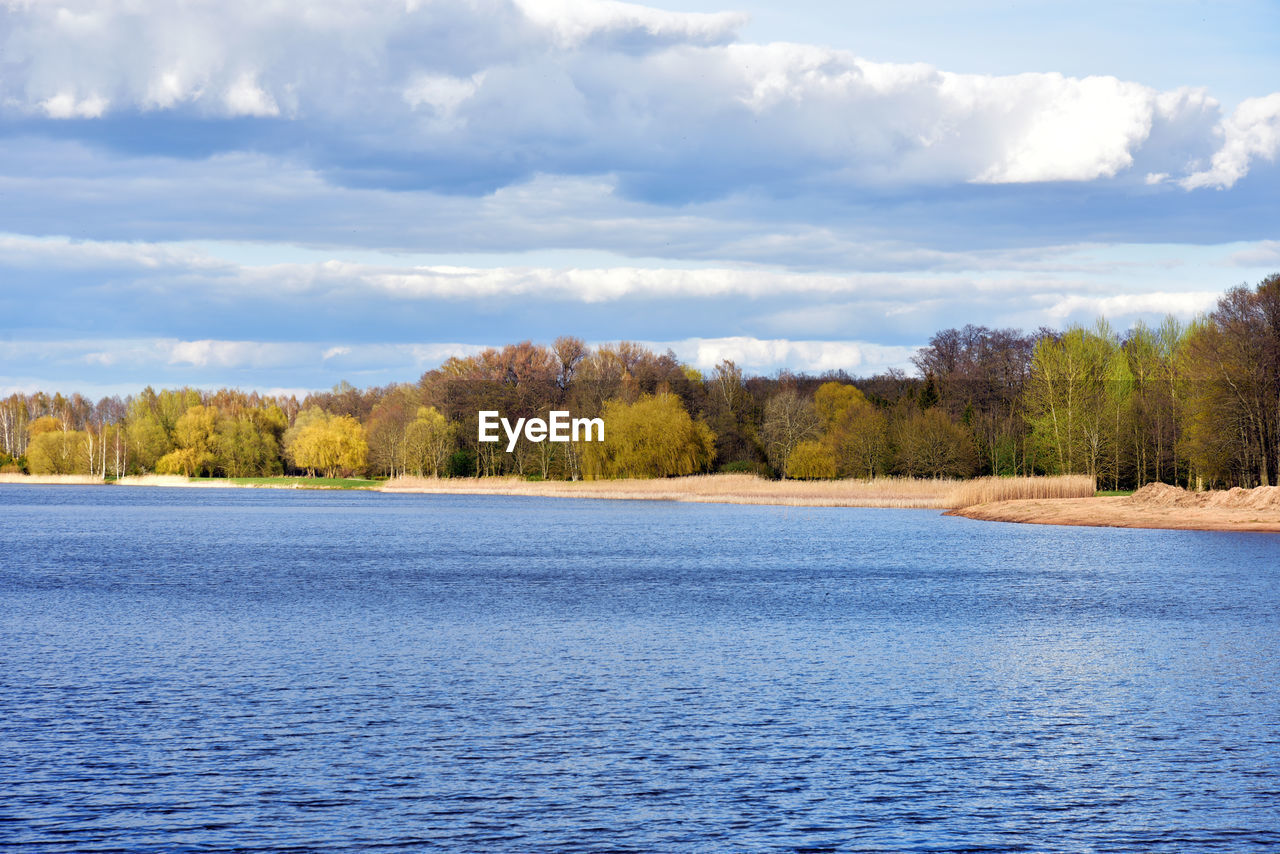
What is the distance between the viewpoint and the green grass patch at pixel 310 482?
11284 cm

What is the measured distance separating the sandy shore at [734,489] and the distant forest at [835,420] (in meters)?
2.84

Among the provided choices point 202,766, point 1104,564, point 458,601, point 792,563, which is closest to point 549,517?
point 792,563

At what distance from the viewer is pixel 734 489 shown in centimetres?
8138

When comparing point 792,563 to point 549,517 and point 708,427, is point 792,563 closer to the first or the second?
point 549,517

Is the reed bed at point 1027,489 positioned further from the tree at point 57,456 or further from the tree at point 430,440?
the tree at point 57,456

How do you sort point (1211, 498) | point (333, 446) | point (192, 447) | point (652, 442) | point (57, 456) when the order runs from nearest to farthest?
point (1211, 498)
point (652, 442)
point (333, 446)
point (192, 447)
point (57, 456)

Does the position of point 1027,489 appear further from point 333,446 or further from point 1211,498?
point 333,446

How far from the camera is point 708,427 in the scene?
96.7 meters

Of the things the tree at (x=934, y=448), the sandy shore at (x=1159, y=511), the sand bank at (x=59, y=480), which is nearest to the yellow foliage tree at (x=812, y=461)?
the tree at (x=934, y=448)

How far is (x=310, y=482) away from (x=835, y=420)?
5587cm

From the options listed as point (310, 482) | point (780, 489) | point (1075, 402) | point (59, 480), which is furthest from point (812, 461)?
point (59, 480)

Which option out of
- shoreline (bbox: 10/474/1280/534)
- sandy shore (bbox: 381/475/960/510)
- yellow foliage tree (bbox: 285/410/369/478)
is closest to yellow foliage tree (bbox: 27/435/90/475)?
yellow foliage tree (bbox: 285/410/369/478)

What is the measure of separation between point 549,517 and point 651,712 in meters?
49.4

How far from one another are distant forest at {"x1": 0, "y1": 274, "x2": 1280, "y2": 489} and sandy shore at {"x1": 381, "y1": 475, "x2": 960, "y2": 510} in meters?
2.84
